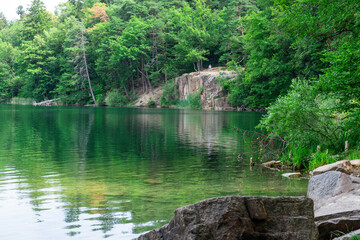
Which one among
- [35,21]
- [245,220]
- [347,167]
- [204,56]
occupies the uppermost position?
[35,21]

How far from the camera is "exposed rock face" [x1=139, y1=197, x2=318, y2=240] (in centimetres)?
477

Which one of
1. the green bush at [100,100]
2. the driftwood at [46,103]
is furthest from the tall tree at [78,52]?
the driftwood at [46,103]

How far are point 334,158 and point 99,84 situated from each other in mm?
75855

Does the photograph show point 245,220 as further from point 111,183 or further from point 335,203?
point 111,183

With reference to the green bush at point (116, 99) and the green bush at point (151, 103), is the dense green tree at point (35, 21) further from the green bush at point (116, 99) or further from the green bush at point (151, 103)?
the green bush at point (151, 103)

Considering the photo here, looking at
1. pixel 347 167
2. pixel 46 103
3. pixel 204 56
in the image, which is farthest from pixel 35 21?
pixel 347 167

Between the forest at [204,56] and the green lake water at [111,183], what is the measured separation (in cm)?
302

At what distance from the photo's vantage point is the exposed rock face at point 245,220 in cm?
477

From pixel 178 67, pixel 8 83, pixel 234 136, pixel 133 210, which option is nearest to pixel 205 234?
pixel 133 210

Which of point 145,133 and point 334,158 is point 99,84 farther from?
point 334,158

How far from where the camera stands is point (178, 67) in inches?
2945

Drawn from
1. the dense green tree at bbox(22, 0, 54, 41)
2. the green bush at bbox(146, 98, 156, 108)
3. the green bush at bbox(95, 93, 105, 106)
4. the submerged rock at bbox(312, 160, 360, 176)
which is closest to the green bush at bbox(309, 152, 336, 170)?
the submerged rock at bbox(312, 160, 360, 176)

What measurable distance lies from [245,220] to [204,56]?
69.6 meters

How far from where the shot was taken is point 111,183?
1157 cm
